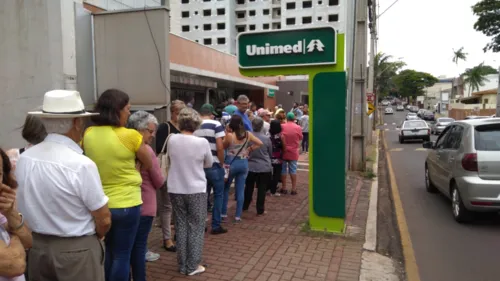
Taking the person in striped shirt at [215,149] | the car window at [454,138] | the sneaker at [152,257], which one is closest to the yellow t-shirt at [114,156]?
the sneaker at [152,257]

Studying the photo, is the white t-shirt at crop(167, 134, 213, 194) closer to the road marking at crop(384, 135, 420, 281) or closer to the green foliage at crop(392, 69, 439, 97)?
the road marking at crop(384, 135, 420, 281)

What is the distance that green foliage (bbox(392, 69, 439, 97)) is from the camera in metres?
96.3

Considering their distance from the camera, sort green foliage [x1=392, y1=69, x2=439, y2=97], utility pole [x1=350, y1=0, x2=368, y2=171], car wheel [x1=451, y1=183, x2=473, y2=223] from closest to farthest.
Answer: car wheel [x1=451, y1=183, x2=473, y2=223] < utility pole [x1=350, y1=0, x2=368, y2=171] < green foliage [x1=392, y1=69, x2=439, y2=97]

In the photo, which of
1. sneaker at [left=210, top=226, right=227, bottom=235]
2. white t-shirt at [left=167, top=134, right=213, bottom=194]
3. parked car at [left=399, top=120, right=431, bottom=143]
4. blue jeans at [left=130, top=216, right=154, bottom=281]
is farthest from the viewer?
parked car at [left=399, top=120, right=431, bottom=143]

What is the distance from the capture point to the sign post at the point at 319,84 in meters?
5.41

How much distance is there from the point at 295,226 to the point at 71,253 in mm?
4096

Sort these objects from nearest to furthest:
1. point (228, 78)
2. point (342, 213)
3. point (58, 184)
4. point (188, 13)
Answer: point (58, 184) < point (342, 213) < point (228, 78) < point (188, 13)

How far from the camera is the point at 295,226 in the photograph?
6016 millimetres

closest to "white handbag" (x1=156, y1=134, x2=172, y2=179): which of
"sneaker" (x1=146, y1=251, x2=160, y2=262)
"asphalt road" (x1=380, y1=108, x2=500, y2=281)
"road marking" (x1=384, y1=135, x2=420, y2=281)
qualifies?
"sneaker" (x1=146, y1=251, x2=160, y2=262)

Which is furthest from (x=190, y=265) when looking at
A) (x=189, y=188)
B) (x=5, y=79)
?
(x=5, y=79)

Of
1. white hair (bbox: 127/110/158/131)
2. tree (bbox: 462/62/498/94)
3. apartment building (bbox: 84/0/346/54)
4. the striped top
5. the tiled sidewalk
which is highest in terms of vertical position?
apartment building (bbox: 84/0/346/54)

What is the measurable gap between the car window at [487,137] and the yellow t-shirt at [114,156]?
215 inches

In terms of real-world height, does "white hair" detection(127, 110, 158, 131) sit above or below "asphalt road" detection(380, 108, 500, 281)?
above

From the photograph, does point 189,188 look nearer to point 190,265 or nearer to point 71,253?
point 190,265
